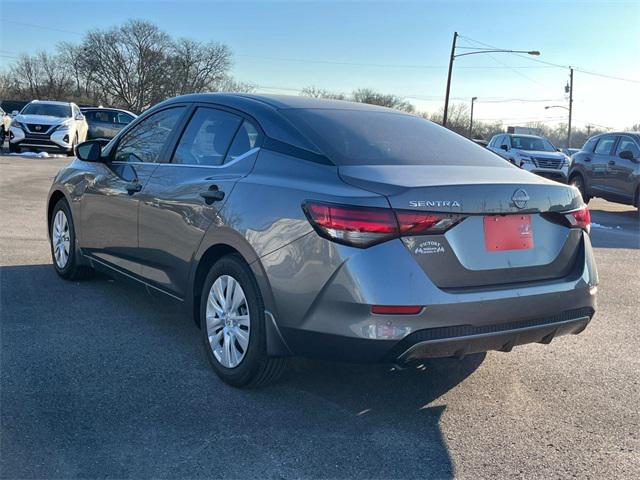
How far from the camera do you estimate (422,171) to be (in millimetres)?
3393

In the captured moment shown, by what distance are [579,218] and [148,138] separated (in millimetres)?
3125

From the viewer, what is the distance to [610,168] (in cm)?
1444

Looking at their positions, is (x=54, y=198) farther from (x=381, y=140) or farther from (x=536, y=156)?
(x=536, y=156)

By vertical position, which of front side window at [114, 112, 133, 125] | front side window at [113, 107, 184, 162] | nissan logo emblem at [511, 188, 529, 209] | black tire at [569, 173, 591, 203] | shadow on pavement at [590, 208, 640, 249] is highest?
front side window at [113, 107, 184, 162]

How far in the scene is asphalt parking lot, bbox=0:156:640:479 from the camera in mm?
2914

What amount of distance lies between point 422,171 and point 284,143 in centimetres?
80

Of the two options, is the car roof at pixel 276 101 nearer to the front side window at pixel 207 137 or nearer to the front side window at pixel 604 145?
the front side window at pixel 207 137

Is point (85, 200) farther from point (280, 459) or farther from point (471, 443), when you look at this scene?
point (471, 443)

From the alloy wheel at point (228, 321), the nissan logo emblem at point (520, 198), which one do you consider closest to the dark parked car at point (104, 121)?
the alloy wheel at point (228, 321)

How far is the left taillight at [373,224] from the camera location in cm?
298

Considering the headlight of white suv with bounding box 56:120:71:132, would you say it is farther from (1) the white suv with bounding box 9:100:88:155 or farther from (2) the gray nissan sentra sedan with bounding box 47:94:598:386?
(2) the gray nissan sentra sedan with bounding box 47:94:598:386

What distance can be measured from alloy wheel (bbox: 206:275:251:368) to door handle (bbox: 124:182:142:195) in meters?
1.22

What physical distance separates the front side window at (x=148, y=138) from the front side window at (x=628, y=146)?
1199 centimetres

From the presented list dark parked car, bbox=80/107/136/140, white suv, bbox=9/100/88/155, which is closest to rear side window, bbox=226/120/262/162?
white suv, bbox=9/100/88/155
